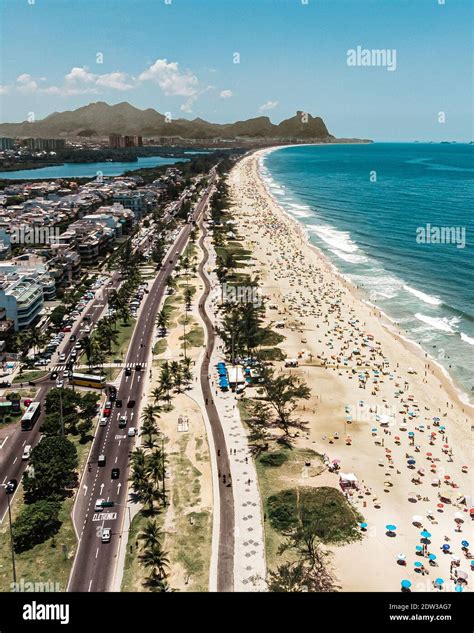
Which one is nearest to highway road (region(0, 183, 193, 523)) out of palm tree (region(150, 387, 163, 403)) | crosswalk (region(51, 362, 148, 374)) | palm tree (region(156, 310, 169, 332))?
crosswalk (region(51, 362, 148, 374))

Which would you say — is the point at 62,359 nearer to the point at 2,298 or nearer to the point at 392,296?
the point at 2,298

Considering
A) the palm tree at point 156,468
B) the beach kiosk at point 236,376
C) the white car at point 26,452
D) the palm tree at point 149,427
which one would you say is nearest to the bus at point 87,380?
the palm tree at point 149,427

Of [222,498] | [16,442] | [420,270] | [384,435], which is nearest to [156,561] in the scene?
[222,498]

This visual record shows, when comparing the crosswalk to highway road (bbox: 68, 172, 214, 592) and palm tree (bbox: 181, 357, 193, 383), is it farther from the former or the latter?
palm tree (bbox: 181, 357, 193, 383)

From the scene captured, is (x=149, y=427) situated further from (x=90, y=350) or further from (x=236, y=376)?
(x=90, y=350)

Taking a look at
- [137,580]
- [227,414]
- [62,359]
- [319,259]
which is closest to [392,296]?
[319,259]
